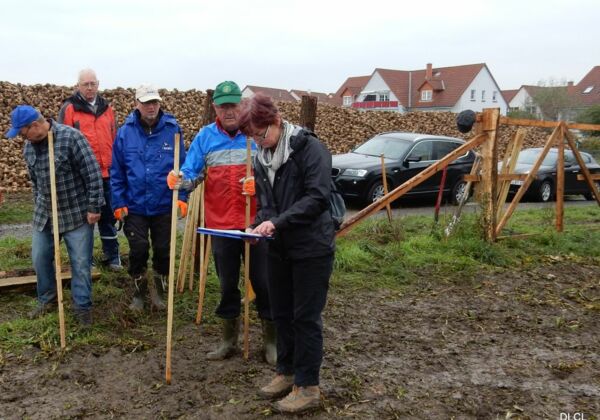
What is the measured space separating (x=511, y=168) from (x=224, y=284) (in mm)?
5687

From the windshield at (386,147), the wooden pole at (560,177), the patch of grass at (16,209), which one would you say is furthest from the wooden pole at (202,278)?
the windshield at (386,147)

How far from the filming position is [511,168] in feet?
28.0

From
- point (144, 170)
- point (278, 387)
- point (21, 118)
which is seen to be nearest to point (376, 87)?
point (144, 170)

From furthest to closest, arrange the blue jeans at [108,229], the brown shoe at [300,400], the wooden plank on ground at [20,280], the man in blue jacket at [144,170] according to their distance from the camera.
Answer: the blue jeans at [108,229], the wooden plank on ground at [20,280], the man in blue jacket at [144,170], the brown shoe at [300,400]

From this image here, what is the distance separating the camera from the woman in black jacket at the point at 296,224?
10.9ft

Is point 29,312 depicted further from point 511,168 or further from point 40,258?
point 511,168

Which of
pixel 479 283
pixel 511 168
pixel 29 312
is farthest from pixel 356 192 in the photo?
pixel 29 312

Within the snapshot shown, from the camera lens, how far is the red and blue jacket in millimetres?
4273

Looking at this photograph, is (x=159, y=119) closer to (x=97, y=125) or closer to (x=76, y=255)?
(x=76, y=255)

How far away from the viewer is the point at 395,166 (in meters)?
12.6

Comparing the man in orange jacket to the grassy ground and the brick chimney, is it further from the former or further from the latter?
the brick chimney

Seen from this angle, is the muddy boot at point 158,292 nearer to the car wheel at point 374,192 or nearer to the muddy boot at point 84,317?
the muddy boot at point 84,317

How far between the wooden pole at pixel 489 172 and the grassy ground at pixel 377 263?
6.8 inches

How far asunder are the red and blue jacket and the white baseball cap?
0.67m
